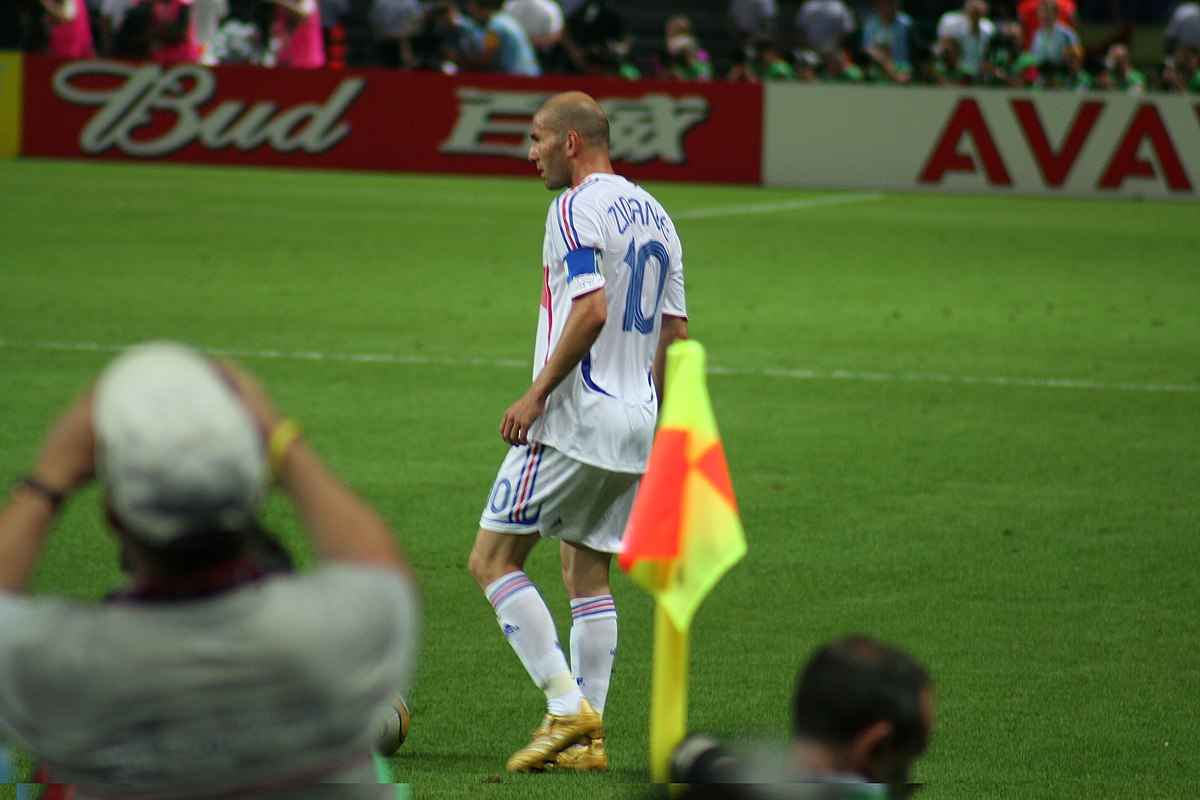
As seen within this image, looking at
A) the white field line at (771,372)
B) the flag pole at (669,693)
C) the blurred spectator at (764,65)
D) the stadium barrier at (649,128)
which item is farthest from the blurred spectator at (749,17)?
the flag pole at (669,693)

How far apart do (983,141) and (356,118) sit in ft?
28.4

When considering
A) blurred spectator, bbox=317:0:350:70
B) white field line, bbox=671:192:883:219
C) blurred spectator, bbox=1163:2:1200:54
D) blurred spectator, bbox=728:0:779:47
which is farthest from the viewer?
blurred spectator, bbox=728:0:779:47

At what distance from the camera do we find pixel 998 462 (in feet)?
33.4

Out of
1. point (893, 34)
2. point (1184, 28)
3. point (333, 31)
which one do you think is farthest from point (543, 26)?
point (1184, 28)

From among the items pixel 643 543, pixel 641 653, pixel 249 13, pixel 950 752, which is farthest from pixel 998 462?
pixel 249 13

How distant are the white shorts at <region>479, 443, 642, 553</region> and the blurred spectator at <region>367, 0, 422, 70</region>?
2289 centimetres

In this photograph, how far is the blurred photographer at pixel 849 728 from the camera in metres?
2.47

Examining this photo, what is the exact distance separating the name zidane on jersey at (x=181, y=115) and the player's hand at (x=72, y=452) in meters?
23.9

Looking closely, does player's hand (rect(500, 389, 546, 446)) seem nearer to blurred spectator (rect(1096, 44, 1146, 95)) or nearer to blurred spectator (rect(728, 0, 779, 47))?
blurred spectator (rect(1096, 44, 1146, 95))

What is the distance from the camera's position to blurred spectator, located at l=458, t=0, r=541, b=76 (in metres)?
27.7

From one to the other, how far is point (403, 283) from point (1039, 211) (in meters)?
10.6

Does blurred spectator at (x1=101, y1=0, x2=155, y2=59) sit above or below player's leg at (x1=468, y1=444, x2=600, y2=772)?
below

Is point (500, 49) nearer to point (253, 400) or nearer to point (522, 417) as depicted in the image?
point (522, 417)

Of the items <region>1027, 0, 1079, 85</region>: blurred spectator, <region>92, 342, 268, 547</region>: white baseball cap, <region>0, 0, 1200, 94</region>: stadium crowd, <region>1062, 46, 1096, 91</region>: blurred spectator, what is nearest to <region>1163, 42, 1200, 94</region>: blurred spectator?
<region>0, 0, 1200, 94</region>: stadium crowd
